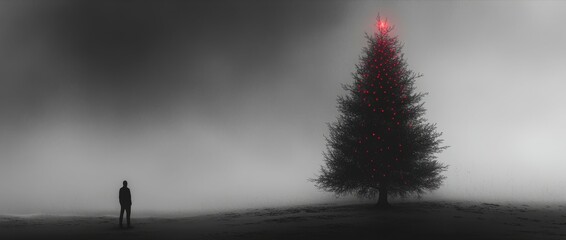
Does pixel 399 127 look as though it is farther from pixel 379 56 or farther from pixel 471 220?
pixel 471 220

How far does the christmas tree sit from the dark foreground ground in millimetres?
1775

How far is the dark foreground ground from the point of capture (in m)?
19.7

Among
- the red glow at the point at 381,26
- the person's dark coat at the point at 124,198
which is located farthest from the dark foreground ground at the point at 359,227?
the red glow at the point at 381,26

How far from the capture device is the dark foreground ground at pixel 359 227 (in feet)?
64.6

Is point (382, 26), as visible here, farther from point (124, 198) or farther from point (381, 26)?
point (124, 198)

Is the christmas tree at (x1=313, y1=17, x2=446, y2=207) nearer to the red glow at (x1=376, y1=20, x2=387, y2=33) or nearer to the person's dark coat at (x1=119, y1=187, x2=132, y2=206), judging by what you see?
the red glow at (x1=376, y1=20, x2=387, y2=33)

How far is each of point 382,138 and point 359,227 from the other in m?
10.1

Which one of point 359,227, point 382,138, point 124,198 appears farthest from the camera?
point 382,138

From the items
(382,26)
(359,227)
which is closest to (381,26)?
(382,26)

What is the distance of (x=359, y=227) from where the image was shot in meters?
21.6

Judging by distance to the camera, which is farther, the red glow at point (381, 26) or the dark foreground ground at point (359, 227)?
the red glow at point (381, 26)

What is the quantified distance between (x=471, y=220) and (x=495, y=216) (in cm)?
290

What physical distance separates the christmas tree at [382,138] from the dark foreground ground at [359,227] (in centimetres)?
177

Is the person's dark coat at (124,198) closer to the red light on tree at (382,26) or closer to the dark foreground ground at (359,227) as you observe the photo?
the dark foreground ground at (359,227)
